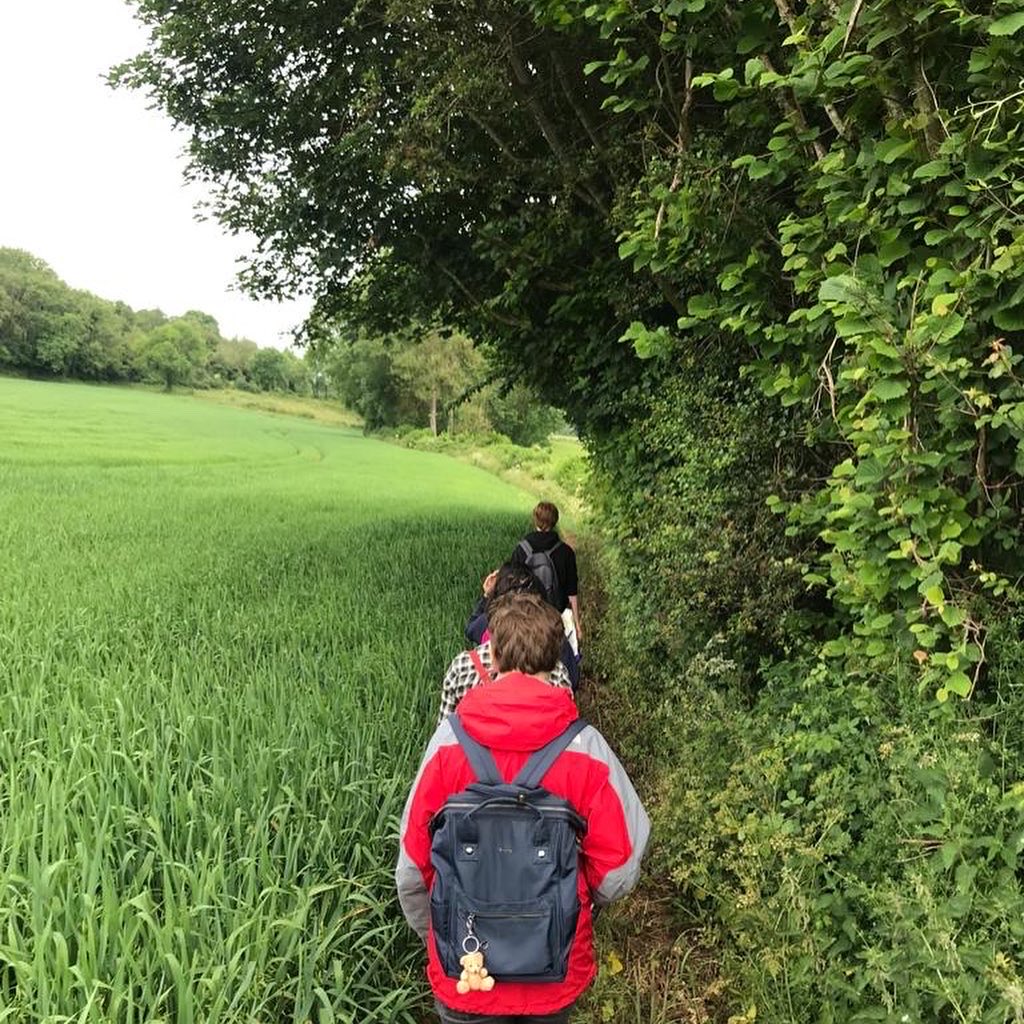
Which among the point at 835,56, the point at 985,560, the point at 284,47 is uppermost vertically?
the point at 284,47

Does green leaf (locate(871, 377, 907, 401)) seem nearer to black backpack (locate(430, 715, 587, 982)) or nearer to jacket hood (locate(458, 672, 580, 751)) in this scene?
jacket hood (locate(458, 672, 580, 751))

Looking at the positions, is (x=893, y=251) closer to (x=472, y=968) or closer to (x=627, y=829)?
(x=627, y=829)

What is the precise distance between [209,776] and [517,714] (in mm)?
1879

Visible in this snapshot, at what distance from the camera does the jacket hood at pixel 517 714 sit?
5.68ft

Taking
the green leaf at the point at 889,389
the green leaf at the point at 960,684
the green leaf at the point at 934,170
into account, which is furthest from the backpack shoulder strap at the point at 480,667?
the green leaf at the point at 934,170

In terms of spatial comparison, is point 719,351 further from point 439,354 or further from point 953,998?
point 439,354

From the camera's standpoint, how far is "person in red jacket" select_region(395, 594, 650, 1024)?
1734 millimetres

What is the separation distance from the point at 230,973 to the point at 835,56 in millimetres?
3598

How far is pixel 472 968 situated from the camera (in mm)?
1670

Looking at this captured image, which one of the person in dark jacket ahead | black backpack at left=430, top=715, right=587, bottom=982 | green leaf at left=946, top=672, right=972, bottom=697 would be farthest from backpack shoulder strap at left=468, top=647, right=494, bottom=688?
the person in dark jacket ahead

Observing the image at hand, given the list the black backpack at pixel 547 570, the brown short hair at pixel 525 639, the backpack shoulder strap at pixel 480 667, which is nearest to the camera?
the brown short hair at pixel 525 639

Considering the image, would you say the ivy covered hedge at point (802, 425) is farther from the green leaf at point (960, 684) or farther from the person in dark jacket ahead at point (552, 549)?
the person in dark jacket ahead at point (552, 549)

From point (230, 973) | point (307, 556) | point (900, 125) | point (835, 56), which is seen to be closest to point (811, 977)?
point (230, 973)

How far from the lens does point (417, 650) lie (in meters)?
4.63
